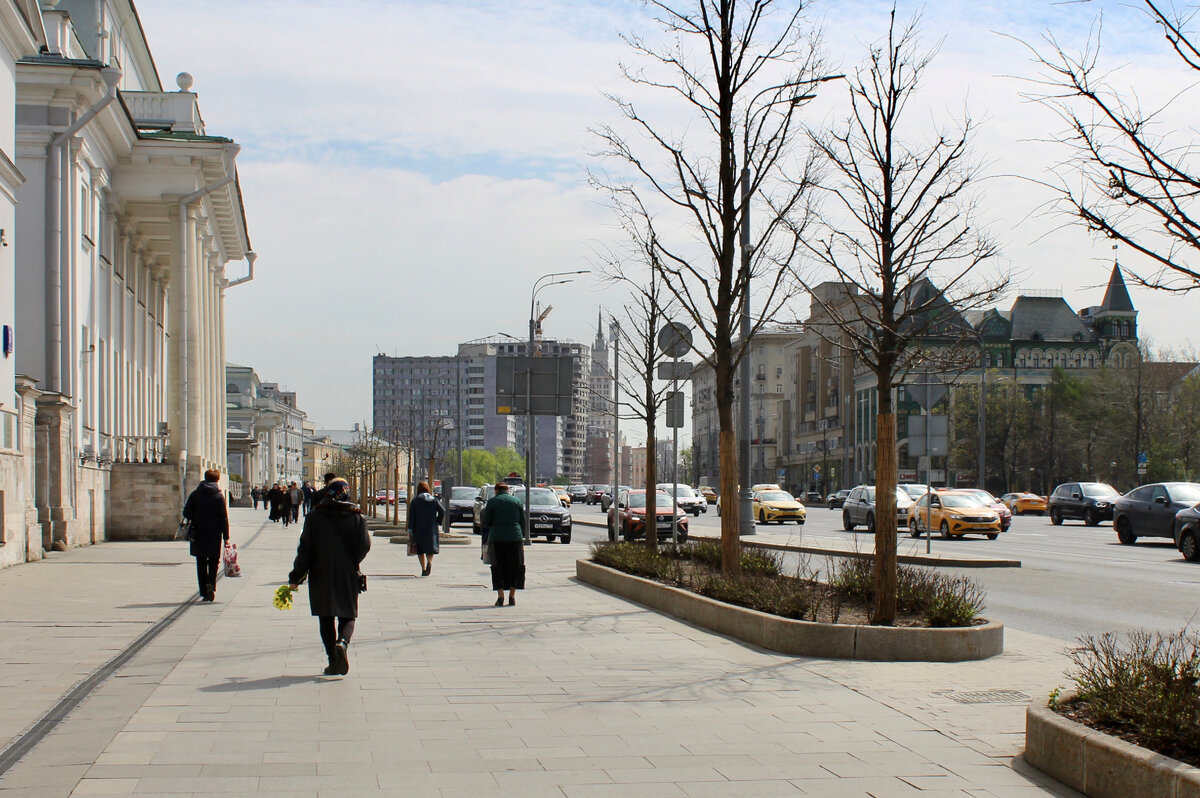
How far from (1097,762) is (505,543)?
417 inches

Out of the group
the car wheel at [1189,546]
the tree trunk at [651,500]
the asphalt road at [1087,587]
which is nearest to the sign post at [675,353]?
the tree trunk at [651,500]

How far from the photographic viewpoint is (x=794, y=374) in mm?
149000

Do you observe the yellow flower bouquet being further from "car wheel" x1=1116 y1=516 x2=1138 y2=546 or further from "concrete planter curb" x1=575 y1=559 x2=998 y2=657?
"car wheel" x1=1116 y1=516 x2=1138 y2=546

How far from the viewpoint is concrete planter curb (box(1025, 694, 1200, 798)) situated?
5301mm

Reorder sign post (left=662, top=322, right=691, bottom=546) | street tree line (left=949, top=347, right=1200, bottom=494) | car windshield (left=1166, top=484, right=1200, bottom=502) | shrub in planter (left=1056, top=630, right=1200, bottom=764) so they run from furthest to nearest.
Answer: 1. street tree line (left=949, top=347, right=1200, bottom=494)
2. car windshield (left=1166, top=484, right=1200, bottom=502)
3. sign post (left=662, top=322, right=691, bottom=546)
4. shrub in planter (left=1056, top=630, right=1200, bottom=764)

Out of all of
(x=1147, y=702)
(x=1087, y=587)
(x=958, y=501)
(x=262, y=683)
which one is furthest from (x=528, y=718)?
(x=958, y=501)

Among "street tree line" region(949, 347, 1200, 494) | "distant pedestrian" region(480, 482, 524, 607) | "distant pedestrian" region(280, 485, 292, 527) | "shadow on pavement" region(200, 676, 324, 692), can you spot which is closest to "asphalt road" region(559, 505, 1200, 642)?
"distant pedestrian" region(480, 482, 524, 607)

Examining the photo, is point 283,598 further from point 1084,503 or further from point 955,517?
point 1084,503

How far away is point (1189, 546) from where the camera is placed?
25.6 m

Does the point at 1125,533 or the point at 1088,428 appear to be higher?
the point at 1088,428

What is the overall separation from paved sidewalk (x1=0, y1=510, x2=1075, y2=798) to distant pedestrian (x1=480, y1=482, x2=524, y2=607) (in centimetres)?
242

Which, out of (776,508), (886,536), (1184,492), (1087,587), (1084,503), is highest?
(886,536)

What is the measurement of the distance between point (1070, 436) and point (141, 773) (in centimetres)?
8558

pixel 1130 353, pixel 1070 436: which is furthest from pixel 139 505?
pixel 1070 436
